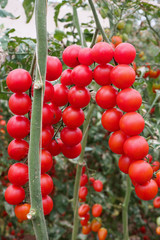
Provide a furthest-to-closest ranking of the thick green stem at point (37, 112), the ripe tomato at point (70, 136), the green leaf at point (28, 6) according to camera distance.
Answer: the green leaf at point (28, 6) → the ripe tomato at point (70, 136) → the thick green stem at point (37, 112)

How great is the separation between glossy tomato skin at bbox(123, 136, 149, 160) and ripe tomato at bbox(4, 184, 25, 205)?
0.71 feet

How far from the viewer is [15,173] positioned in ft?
→ 1.59

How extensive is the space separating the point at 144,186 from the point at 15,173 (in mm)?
234

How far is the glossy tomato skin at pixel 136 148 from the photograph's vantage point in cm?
43

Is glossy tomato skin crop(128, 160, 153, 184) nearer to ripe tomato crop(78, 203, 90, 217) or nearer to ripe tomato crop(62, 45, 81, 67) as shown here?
ripe tomato crop(62, 45, 81, 67)

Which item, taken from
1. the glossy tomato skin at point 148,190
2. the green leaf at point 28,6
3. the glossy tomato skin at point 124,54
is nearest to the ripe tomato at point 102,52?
the glossy tomato skin at point 124,54

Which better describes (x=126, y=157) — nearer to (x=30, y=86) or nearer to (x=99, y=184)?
(x=30, y=86)

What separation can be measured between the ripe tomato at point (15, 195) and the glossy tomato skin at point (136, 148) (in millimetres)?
216

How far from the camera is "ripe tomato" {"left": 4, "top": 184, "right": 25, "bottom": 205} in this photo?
0.48m

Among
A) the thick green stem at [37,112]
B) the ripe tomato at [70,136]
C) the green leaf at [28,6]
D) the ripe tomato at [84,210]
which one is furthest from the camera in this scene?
the ripe tomato at [84,210]

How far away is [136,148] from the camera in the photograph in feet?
1.40

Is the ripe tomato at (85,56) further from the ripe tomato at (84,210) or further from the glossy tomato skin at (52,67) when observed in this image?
the ripe tomato at (84,210)

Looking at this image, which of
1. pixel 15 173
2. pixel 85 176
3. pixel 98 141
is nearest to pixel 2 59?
pixel 15 173

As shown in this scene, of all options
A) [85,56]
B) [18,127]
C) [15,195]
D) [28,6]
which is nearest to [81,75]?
[85,56]
